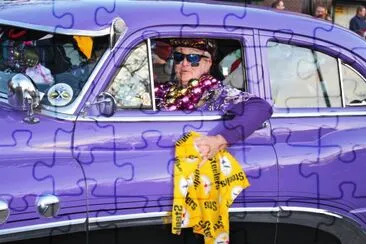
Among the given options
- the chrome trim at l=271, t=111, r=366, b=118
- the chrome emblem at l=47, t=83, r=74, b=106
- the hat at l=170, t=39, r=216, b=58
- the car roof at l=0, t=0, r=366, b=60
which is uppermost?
the car roof at l=0, t=0, r=366, b=60

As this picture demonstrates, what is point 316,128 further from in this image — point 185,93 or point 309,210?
point 185,93

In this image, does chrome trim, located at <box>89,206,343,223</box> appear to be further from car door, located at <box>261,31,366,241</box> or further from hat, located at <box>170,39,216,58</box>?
hat, located at <box>170,39,216,58</box>

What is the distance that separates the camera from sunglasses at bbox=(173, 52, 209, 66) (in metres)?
3.12

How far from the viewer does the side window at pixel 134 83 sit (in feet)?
9.16

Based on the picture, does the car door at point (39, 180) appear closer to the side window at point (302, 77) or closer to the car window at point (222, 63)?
the car window at point (222, 63)

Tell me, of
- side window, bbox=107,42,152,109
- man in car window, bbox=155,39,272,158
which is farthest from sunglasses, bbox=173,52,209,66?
side window, bbox=107,42,152,109

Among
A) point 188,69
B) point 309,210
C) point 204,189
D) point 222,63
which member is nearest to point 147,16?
point 188,69

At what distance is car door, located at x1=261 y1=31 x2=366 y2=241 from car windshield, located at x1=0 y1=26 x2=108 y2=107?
90cm

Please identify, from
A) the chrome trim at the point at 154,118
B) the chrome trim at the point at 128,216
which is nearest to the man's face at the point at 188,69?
the chrome trim at the point at 154,118

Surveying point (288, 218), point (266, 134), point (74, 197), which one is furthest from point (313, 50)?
point (74, 197)

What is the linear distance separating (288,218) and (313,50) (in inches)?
35.8

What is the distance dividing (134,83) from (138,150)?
1.10 ft

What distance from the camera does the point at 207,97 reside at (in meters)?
3.09

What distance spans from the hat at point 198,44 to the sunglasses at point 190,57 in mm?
54
